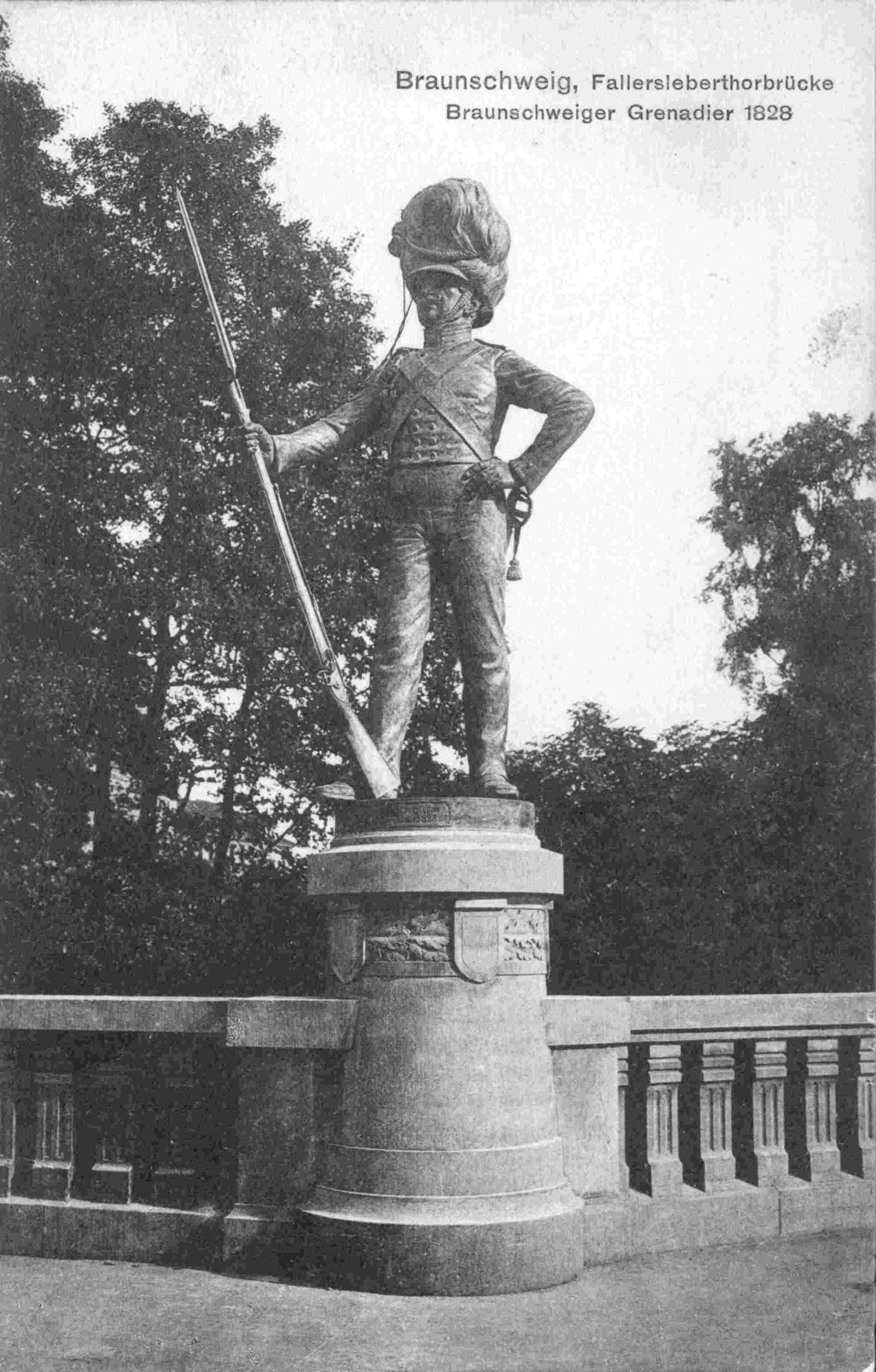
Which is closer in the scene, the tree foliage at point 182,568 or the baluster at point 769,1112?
the baluster at point 769,1112

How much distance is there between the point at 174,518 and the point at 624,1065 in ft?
39.7

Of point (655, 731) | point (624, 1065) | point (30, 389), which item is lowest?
point (624, 1065)

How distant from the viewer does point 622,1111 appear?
21.7 ft

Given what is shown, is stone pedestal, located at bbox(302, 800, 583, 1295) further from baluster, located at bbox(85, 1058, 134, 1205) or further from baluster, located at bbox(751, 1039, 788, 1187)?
baluster, located at bbox(751, 1039, 788, 1187)

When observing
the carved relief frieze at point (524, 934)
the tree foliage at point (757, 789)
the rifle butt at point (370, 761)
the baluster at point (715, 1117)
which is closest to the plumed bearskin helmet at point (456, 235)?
the rifle butt at point (370, 761)

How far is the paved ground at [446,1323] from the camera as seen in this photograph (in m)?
4.70

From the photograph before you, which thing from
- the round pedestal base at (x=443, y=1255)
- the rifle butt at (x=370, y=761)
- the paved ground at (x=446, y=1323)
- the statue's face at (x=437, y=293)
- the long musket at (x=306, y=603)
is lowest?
the paved ground at (x=446, y=1323)

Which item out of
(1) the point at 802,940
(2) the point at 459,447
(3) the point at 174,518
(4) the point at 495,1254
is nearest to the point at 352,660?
(3) the point at 174,518

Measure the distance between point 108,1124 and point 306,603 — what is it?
2487 millimetres

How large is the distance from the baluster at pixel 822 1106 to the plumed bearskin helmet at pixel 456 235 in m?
3.85

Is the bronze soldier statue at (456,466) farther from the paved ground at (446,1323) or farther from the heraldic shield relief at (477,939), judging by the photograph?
the paved ground at (446,1323)

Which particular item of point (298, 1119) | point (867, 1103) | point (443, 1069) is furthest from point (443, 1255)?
point (867, 1103)

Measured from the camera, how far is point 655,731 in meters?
22.0

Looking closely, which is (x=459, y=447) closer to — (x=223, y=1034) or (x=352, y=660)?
(x=223, y=1034)
